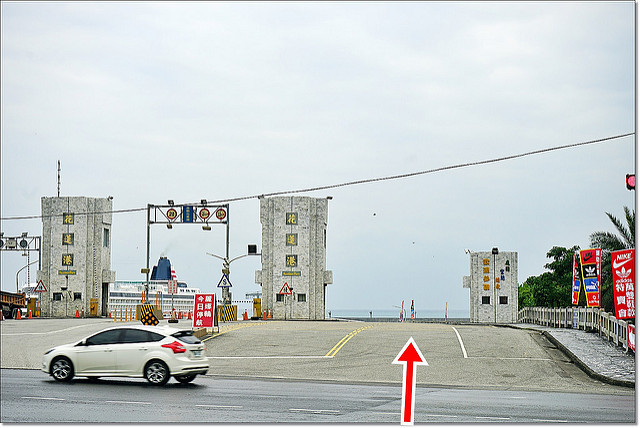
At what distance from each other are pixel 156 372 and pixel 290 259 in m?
44.2

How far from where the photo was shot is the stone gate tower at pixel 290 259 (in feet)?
209

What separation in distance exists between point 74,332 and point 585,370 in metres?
23.8

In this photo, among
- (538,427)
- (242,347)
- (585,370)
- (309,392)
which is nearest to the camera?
(538,427)

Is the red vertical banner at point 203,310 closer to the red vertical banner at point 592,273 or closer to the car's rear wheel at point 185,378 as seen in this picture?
the car's rear wheel at point 185,378

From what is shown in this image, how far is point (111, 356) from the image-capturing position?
19.8m

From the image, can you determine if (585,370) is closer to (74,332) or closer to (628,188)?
(628,188)

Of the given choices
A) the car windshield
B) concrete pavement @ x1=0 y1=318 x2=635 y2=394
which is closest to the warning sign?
concrete pavement @ x1=0 y1=318 x2=635 y2=394

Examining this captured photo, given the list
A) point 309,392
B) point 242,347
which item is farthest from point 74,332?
point 309,392

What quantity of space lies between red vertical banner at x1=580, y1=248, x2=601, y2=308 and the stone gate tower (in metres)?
33.0

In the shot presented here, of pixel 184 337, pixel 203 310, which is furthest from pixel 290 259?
pixel 184 337

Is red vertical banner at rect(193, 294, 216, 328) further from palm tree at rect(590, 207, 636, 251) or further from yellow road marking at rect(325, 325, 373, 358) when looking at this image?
palm tree at rect(590, 207, 636, 251)

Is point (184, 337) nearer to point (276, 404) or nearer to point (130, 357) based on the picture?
point (130, 357)

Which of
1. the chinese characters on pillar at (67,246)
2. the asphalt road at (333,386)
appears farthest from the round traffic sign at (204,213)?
the asphalt road at (333,386)

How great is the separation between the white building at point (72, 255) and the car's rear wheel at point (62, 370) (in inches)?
1743
